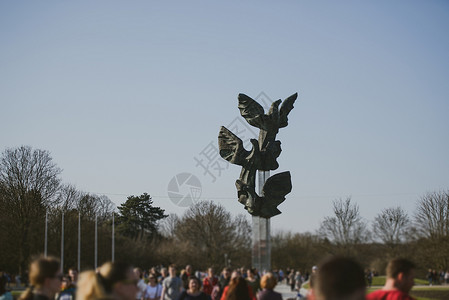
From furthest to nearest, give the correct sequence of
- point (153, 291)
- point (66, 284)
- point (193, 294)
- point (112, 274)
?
point (153, 291)
point (66, 284)
point (193, 294)
point (112, 274)

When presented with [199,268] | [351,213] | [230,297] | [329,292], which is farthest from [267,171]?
[351,213]

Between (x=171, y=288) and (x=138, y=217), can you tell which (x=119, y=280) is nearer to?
(x=171, y=288)

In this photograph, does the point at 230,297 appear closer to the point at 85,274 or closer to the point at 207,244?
Result: the point at 85,274

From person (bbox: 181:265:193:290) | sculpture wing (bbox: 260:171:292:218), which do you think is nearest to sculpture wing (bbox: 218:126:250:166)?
sculpture wing (bbox: 260:171:292:218)

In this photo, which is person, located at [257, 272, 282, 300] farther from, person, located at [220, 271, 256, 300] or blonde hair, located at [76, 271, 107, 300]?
blonde hair, located at [76, 271, 107, 300]

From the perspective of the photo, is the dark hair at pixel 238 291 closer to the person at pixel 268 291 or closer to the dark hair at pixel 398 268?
the person at pixel 268 291

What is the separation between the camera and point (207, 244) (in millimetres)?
52906

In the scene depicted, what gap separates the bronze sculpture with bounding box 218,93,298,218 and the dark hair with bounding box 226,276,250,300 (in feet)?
54.2

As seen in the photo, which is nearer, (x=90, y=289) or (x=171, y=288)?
(x=90, y=289)

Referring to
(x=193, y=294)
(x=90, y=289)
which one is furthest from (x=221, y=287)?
(x=90, y=289)

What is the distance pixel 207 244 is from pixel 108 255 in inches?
594

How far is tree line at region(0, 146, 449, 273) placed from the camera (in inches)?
1476

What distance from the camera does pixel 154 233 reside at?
52844 mm

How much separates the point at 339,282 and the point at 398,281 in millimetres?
2557
